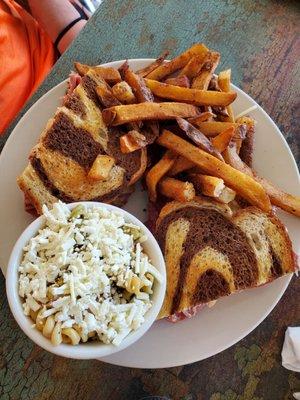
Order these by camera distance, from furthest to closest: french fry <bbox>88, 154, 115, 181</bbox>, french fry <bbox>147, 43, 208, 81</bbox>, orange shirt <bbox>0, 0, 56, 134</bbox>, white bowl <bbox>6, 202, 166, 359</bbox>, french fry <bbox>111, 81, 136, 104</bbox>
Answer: orange shirt <bbox>0, 0, 56, 134</bbox> < french fry <bbox>147, 43, 208, 81</bbox> < french fry <bbox>111, 81, 136, 104</bbox> < french fry <bbox>88, 154, 115, 181</bbox> < white bowl <bbox>6, 202, 166, 359</bbox>

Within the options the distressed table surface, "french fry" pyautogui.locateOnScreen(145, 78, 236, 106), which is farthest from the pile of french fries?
the distressed table surface

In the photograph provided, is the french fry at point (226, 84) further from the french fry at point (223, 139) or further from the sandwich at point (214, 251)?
the sandwich at point (214, 251)

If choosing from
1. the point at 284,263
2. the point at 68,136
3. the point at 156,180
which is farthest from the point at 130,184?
the point at 284,263

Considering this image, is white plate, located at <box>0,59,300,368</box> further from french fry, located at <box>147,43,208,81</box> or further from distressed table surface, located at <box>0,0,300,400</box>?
french fry, located at <box>147,43,208,81</box>

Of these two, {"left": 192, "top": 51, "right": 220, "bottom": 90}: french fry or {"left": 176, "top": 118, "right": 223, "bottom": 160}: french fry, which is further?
{"left": 192, "top": 51, "right": 220, "bottom": 90}: french fry

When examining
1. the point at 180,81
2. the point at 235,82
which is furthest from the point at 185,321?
the point at 235,82

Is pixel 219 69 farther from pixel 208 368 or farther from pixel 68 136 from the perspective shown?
pixel 208 368

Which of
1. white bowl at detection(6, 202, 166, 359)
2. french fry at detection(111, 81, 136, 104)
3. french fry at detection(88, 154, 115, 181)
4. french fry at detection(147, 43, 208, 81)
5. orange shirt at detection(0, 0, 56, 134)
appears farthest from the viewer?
orange shirt at detection(0, 0, 56, 134)
